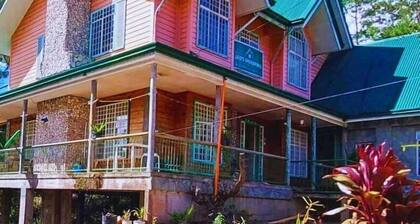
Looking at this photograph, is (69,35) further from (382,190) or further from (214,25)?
(382,190)

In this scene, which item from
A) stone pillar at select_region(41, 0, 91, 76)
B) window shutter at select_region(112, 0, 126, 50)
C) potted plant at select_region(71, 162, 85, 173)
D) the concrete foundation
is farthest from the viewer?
stone pillar at select_region(41, 0, 91, 76)

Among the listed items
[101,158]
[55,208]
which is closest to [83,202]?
[55,208]

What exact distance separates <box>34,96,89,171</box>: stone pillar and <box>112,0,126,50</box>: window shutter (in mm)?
2310

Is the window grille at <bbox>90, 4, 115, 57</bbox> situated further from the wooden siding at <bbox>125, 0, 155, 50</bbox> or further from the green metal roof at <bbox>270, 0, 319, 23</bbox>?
the green metal roof at <bbox>270, 0, 319, 23</bbox>

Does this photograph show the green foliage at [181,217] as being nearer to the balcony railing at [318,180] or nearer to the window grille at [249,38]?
the balcony railing at [318,180]

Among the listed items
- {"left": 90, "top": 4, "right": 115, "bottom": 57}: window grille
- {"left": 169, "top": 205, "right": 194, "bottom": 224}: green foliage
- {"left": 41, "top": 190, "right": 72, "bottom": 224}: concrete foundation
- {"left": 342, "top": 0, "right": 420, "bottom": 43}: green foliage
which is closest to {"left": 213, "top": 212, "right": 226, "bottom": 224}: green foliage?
{"left": 169, "top": 205, "right": 194, "bottom": 224}: green foliage

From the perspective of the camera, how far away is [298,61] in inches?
828

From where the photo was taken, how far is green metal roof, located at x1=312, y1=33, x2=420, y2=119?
1986 centimetres

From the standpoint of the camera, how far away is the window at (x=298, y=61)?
67.5 ft

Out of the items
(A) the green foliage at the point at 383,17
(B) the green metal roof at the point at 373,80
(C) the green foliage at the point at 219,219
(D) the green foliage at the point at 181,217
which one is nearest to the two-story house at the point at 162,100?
(D) the green foliage at the point at 181,217

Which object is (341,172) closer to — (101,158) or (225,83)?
(225,83)

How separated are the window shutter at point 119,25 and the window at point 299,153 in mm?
8430

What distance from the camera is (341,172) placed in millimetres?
4945

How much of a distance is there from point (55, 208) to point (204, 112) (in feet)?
20.3
